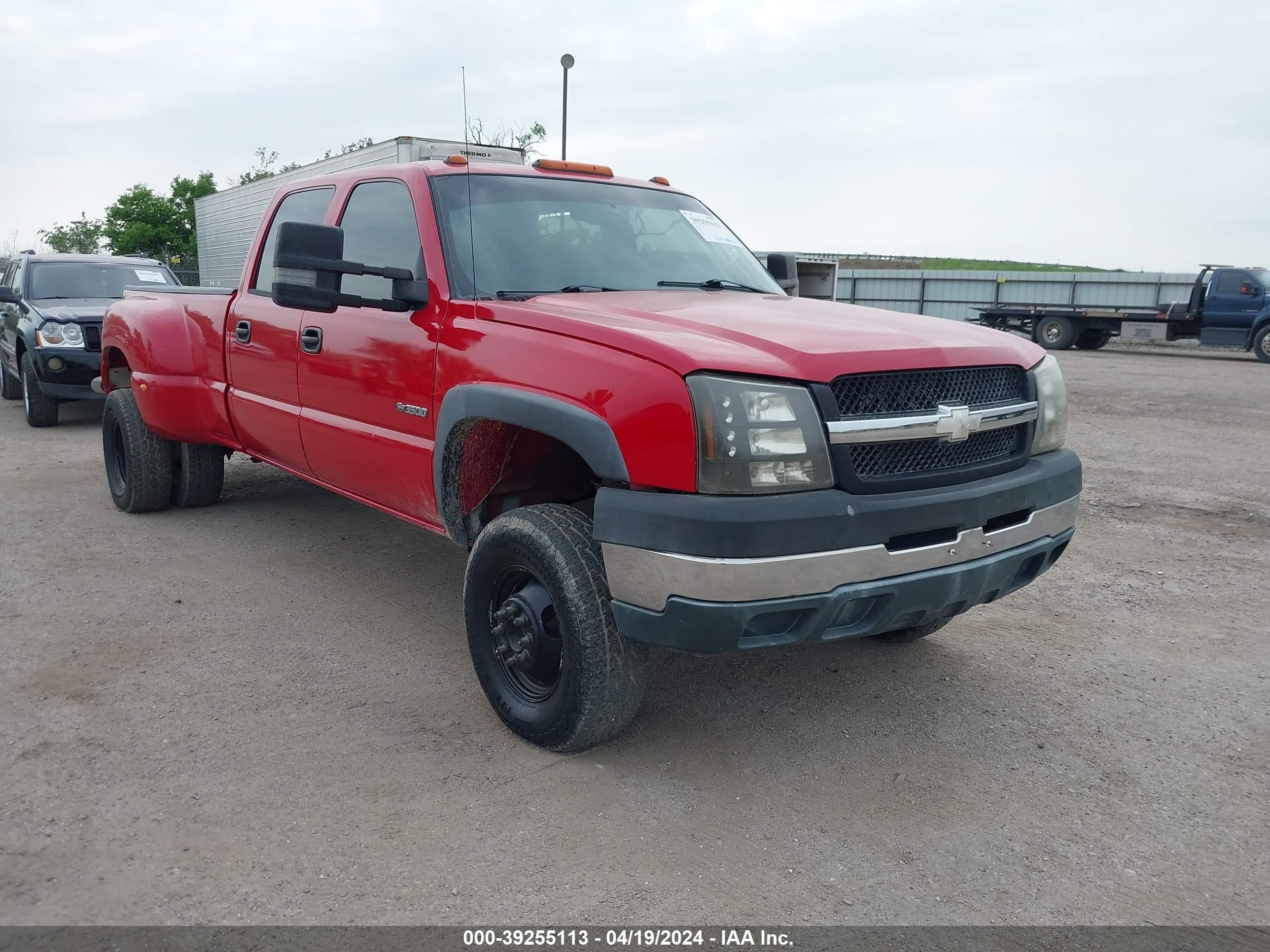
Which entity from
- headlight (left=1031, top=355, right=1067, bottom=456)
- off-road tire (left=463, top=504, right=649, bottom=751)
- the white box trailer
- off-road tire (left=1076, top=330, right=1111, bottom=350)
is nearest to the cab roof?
off-road tire (left=463, top=504, right=649, bottom=751)

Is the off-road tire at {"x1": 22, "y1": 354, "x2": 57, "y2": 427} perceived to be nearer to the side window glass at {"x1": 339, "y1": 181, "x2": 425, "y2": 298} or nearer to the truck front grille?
the side window glass at {"x1": 339, "y1": 181, "x2": 425, "y2": 298}

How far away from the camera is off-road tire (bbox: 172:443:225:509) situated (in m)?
6.14

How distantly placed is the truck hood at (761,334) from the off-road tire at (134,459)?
3.56 m

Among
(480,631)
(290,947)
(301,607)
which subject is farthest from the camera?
(301,607)

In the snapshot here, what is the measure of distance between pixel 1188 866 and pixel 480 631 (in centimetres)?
215

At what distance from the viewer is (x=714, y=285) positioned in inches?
159

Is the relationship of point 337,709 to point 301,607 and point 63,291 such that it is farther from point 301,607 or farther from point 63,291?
point 63,291

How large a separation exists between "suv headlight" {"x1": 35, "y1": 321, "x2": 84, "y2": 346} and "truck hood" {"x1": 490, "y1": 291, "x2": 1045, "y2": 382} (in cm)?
790

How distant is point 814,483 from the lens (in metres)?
2.65

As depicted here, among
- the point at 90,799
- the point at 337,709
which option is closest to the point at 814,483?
the point at 337,709

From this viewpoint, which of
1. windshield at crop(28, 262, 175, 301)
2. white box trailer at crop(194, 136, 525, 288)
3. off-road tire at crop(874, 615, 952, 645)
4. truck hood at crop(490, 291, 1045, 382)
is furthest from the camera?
white box trailer at crop(194, 136, 525, 288)

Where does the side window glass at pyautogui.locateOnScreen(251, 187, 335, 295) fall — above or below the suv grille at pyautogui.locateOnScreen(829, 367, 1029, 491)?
above

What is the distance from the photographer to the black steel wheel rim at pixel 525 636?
3.09m

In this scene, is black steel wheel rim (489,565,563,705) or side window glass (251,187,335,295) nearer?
black steel wheel rim (489,565,563,705)
